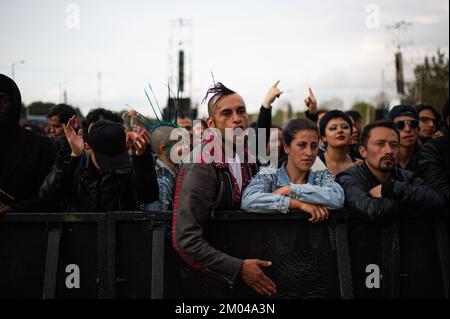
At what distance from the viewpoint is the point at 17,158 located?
163 inches

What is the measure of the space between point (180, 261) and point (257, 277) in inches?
19.2

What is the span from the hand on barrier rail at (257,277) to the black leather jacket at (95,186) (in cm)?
101

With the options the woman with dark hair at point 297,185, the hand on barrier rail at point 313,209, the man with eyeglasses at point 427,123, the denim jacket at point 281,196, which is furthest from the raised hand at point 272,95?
the man with eyeglasses at point 427,123

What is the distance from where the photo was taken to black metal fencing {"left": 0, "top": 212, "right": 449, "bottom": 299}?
3.27 metres

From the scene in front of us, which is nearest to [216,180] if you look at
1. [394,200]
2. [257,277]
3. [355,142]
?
[257,277]

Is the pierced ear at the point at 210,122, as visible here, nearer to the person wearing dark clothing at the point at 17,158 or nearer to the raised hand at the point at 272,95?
the raised hand at the point at 272,95

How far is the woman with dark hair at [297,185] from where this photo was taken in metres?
3.32

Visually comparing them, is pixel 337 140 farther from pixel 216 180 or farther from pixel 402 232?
pixel 216 180

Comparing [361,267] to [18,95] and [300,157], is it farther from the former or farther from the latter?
[18,95]

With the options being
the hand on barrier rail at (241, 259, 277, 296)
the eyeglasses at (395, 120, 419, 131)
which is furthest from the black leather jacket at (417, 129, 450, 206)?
the eyeglasses at (395, 120, 419, 131)

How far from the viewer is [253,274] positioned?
3256 millimetres

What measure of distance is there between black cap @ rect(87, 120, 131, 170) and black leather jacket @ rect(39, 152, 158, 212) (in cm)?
7

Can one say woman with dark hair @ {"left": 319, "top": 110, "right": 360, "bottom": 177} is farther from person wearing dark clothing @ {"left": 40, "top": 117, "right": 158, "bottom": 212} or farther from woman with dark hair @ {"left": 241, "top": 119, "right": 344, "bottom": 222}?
person wearing dark clothing @ {"left": 40, "top": 117, "right": 158, "bottom": 212}

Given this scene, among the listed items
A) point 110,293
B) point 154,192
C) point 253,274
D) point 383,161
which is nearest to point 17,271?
point 110,293
